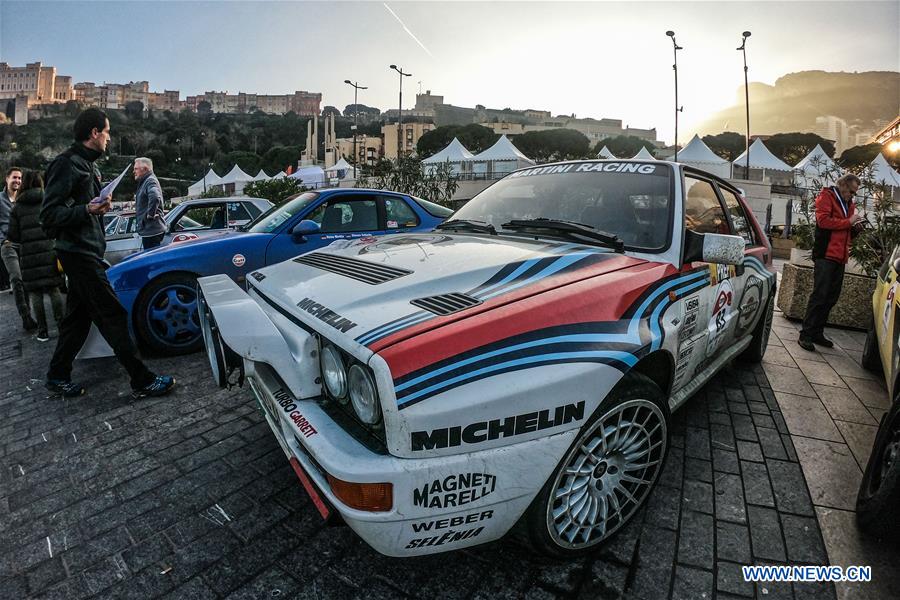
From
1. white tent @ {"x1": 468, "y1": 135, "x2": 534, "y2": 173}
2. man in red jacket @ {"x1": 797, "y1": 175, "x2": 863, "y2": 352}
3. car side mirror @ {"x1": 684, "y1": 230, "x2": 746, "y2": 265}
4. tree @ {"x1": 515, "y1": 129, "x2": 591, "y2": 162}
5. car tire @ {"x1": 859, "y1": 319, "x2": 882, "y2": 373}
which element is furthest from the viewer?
tree @ {"x1": 515, "y1": 129, "x2": 591, "y2": 162}

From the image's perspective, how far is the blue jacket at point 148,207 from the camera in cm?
552

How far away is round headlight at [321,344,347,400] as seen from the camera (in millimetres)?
1626

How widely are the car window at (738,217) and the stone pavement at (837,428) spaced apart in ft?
3.91

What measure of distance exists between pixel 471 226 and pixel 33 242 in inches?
191

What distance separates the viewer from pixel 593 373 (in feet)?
5.41

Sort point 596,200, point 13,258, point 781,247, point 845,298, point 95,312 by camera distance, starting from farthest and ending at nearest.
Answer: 1. point 781,247
2. point 13,258
3. point 845,298
4. point 95,312
5. point 596,200

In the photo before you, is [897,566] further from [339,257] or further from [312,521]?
[339,257]

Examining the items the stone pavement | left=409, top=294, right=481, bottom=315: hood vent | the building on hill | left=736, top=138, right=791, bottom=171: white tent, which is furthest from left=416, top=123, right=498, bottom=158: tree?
the building on hill

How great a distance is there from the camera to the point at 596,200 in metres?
2.64

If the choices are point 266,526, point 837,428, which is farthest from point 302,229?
point 837,428

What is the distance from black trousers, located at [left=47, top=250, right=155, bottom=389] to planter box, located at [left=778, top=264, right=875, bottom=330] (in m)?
6.72

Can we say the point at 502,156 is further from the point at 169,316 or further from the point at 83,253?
the point at 83,253

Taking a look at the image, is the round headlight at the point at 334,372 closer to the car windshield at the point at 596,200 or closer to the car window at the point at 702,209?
the car windshield at the point at 596,200

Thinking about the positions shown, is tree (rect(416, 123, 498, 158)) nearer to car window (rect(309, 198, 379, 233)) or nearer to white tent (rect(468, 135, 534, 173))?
white tent (rect(468, 135, 534, 173))
